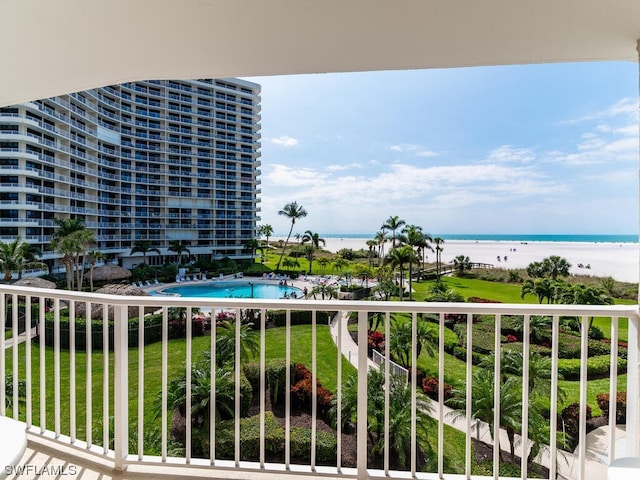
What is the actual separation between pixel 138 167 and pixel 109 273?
277 inches

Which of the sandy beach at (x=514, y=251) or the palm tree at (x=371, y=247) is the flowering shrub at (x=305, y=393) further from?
the palm tree at (x=371, y=247)

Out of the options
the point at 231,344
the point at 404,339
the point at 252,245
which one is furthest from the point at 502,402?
the point at 252,245

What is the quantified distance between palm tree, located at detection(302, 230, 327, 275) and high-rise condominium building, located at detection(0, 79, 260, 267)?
293 cm

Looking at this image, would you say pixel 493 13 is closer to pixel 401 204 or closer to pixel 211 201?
pixel 401 204

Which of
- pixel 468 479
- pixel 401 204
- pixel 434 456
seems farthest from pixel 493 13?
pixel 401 204

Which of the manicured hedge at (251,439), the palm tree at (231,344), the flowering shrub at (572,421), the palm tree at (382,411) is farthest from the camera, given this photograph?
the flowering shrub at (572,421)

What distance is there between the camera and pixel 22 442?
85 cm

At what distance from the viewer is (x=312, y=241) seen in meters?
9.23

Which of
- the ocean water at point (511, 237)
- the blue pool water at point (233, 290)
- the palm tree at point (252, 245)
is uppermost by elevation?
the ocean water at point (511, 237)

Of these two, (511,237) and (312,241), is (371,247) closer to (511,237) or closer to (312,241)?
(312,241)

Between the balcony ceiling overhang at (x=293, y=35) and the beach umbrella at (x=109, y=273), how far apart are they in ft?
30.7

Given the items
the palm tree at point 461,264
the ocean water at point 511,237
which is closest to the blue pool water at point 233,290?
the ocean water at point 511,237

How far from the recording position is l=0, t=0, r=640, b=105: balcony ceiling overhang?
142 centimetres

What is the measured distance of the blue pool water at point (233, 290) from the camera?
9.44m
